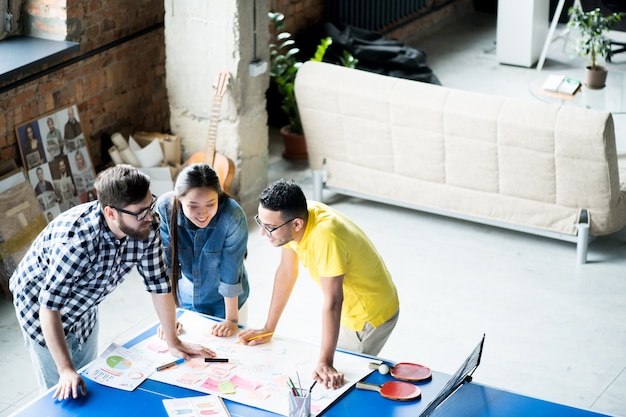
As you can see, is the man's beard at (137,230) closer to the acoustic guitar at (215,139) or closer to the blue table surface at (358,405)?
the blue table surface at (358,405)

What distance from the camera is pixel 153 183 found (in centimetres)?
712

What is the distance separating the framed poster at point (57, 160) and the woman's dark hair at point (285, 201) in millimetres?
3174

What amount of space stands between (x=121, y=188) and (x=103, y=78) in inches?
149

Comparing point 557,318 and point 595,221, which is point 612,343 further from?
point 595,221

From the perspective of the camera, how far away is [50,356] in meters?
4.16

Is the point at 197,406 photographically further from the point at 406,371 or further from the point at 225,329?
the point at 406,371

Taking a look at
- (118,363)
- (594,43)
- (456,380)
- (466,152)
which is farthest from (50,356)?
(594,43)

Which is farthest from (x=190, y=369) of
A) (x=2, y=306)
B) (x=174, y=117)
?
(x=174, y=117)

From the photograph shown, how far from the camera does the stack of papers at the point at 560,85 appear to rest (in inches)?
318

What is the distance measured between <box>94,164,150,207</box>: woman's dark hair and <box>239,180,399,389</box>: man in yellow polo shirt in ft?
1.66

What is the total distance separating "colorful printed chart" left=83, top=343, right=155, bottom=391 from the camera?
12.9 ft

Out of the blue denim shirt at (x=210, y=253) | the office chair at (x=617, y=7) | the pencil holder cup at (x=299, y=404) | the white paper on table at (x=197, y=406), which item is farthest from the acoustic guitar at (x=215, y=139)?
the office chair at (x=617, y=7)

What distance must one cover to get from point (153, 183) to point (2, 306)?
1491mm

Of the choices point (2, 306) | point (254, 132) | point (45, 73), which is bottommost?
point (2, 306)
